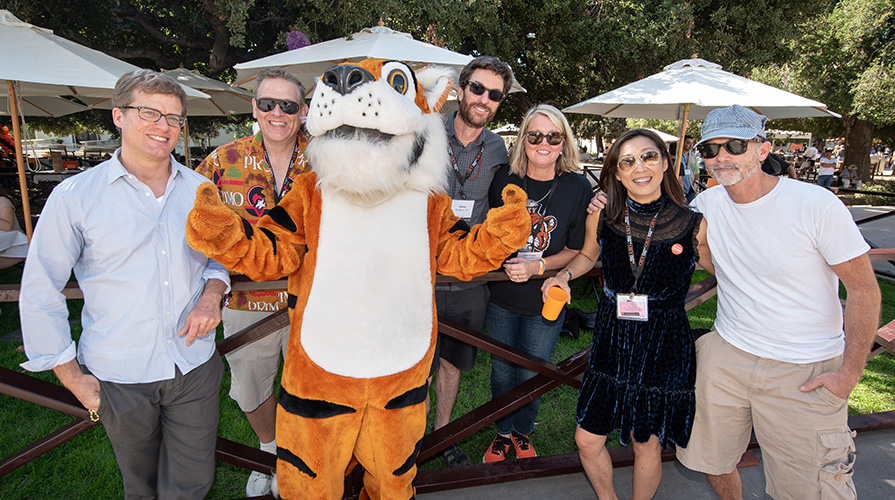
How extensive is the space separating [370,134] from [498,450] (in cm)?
221

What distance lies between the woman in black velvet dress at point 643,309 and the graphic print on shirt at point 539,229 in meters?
0.33

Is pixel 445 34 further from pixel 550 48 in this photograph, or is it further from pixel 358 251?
pixel 358 251

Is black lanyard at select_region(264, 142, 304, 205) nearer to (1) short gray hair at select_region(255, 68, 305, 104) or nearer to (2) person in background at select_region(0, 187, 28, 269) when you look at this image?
(1) short gray hair at select_region(255, 68, 305, 104)

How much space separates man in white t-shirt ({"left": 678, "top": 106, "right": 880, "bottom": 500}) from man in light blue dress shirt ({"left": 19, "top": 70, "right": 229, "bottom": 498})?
2138 millimetres

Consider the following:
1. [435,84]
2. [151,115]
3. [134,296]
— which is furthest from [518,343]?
[151,115]

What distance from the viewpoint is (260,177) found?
240cm

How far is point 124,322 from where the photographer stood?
5.57 ft

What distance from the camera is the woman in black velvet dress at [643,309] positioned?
205 cm

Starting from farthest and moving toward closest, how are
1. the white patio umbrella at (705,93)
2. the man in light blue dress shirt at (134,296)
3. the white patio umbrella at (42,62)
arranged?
the white patio umbrella at (705,93), the white patio umbrella at (42,62), the man in light blue dress shirt at (134,296)

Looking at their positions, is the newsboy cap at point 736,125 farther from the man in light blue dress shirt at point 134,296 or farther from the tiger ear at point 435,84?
the man in light blue dress shirt at point 134,296

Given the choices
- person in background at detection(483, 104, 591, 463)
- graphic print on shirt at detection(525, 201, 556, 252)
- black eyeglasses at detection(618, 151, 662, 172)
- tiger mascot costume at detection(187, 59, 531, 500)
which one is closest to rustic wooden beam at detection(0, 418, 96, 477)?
tiger mascot costume at detection(187, 59, 531, 500)

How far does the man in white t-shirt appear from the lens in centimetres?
183

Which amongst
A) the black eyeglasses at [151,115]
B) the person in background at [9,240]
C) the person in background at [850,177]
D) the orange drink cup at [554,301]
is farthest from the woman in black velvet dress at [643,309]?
the person in background at [850,177]

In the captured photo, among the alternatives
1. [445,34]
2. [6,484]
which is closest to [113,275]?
[6,484]
